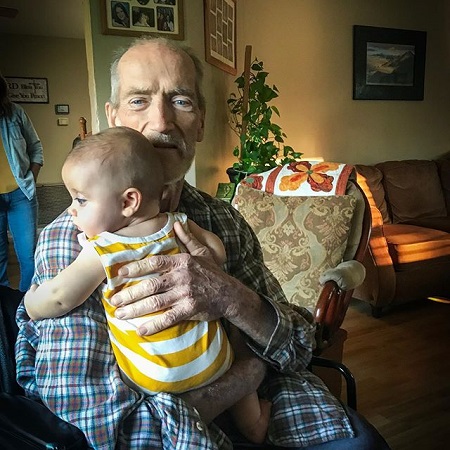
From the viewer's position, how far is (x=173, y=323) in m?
0.81

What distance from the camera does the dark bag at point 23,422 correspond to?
0.66m

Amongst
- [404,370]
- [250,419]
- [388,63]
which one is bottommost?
[404,370]

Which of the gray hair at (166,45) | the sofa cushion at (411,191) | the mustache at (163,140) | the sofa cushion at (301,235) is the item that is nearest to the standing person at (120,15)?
the sofa cushion at (301,235)

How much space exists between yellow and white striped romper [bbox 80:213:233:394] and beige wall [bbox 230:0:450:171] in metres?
3.05

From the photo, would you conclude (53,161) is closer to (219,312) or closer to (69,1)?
(69,1)

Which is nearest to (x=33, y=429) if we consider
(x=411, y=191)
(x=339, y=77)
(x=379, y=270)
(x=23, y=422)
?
(x=23, y=422)

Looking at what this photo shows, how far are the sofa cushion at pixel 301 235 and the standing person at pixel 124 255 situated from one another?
1117 mm

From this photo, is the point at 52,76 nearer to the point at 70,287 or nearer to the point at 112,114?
the point at 112,114

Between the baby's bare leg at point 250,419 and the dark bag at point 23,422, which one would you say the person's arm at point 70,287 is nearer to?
the dark bag at point 23,422

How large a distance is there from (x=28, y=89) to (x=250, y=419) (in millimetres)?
6847

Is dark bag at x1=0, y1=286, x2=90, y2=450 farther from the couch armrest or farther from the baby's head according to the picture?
the couch armrest

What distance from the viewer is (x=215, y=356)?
85 centimetres

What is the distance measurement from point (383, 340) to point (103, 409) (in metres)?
2.29

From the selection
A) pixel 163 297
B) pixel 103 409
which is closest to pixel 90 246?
pixel 163 297
